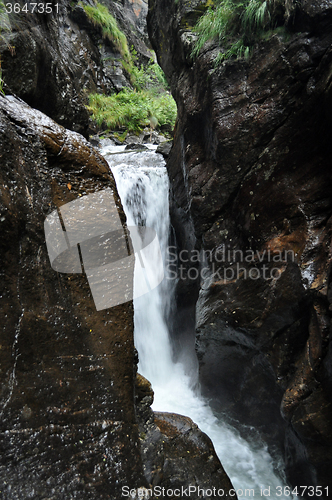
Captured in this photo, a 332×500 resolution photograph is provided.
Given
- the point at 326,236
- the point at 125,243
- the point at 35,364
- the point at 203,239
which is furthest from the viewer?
the point at 203,239

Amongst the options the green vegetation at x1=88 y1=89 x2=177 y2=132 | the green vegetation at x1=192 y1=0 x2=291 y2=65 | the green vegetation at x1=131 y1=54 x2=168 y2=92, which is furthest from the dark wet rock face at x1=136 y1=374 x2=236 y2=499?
the green vegetation at x1=131 y1=54 x2=168 y2=92

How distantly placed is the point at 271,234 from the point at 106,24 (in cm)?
1319

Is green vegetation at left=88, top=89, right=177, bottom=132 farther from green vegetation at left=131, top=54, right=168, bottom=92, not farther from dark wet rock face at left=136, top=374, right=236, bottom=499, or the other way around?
dark wet rock face at left=136, top=374, right=236, bottom=499

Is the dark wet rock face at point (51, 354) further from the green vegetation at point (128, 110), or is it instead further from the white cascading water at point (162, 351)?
the green vegetation at point (128, 110)

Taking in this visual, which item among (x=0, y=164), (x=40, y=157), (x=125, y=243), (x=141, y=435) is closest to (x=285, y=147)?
(x=125, y=243)

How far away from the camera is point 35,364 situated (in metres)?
1.75

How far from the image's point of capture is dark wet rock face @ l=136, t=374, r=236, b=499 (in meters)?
2.00

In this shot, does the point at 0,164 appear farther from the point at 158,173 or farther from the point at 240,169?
the point at 158,173

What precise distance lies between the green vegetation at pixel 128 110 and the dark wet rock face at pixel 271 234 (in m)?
6.44

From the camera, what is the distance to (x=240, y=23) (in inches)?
149

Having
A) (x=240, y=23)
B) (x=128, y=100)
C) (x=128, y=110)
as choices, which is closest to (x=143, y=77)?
(x=128, y=100)

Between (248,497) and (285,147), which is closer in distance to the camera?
(248,497)

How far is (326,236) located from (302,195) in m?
0.60

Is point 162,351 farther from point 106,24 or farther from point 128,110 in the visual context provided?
point 106,24
